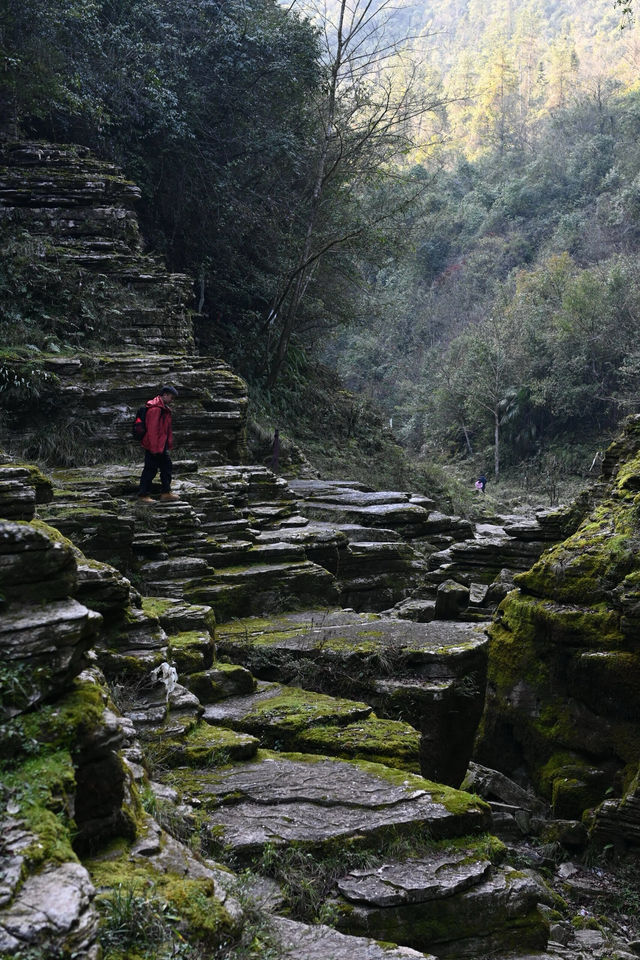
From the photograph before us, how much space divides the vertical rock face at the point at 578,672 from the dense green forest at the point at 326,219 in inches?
307

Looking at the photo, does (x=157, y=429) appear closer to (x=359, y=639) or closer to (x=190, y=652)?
(x=359, y=639)

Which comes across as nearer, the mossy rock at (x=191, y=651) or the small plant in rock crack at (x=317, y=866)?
the small plant in rock crack at (x=317, y=866)

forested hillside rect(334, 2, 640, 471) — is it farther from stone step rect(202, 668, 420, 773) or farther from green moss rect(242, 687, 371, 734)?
stone step rect(202, 668, 420, 773)

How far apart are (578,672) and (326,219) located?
17.6m

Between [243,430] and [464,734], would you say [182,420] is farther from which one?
[464,734]

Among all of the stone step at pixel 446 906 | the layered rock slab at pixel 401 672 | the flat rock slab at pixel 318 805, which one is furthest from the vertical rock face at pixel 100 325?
the stone step at pixel 446 906

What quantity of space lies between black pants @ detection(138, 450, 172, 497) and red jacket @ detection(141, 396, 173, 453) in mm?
88

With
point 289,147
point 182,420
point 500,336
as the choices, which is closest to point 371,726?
point 182,420

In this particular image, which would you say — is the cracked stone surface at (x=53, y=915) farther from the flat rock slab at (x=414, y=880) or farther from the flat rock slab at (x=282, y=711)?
the flat rock slab at (x=282, y=711)

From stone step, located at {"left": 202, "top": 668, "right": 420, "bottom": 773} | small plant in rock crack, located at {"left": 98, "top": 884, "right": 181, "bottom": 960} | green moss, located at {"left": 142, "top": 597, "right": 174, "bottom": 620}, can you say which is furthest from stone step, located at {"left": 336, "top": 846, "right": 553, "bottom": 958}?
green moss, located at {"left": 142, "top": 597, "right": 174, "bottom": 620}

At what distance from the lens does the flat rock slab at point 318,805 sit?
15.2 ft

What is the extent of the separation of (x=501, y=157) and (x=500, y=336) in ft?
94.8

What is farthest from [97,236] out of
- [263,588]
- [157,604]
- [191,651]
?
[191,651]

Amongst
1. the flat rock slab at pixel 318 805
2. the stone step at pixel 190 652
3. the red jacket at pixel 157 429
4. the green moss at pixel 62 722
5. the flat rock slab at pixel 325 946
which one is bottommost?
the flat rock slab at pixel 318 805
